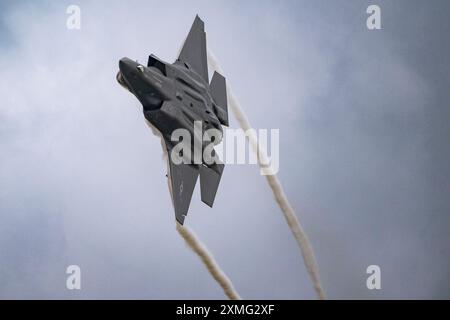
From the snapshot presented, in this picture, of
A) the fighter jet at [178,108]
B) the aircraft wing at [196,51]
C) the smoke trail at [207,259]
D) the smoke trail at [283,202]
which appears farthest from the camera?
the smoke trail at [283,202]

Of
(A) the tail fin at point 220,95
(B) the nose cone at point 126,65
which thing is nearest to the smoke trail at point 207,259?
(A) the tail fin at point 220,95

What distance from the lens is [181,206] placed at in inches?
1117

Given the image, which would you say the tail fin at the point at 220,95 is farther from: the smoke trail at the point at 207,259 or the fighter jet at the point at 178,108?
the smoke trail at the point at 207,259

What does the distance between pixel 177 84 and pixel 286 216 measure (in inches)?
438

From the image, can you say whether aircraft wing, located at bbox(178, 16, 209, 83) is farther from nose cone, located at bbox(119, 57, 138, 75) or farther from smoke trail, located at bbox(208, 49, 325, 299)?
nose cone, located at bbox(119, 57, 138, 75)

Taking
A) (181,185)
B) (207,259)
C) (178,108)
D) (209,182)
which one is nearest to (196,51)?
(178,108)

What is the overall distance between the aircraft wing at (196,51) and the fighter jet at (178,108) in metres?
0.25

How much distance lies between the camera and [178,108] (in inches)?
1123

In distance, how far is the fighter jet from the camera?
27766 mm

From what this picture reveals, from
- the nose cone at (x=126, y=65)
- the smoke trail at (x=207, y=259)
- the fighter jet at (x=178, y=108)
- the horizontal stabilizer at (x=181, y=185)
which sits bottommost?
the smoke trail at (x=207, y=259)

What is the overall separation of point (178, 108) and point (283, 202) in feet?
34.9

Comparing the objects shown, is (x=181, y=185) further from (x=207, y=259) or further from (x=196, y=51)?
(x=196, y=51)

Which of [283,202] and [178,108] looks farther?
[283,202]

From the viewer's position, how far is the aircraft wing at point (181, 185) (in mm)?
28250
